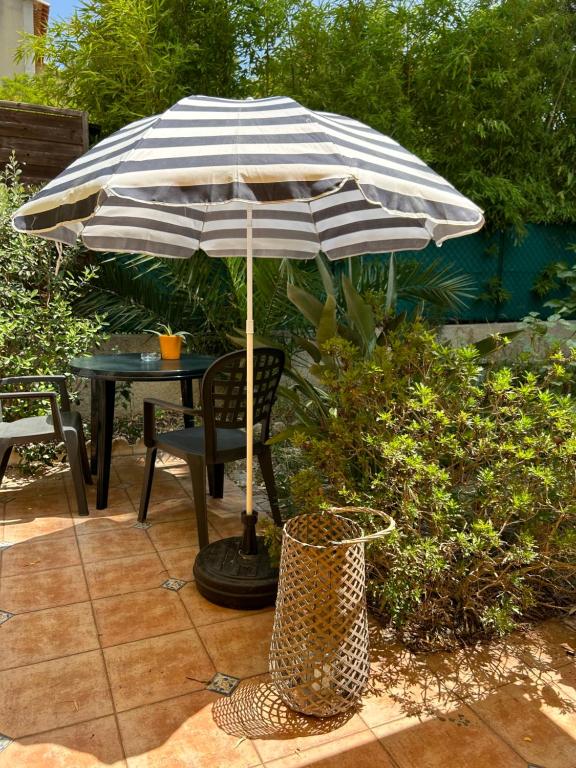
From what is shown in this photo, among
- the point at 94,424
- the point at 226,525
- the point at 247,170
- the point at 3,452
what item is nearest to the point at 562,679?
A: the point at 226,525

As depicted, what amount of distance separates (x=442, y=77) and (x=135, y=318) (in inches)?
126

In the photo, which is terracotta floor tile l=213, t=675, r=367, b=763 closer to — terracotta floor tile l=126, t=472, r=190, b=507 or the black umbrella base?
the black umbrella base

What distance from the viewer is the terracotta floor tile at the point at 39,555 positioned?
260 centimetres

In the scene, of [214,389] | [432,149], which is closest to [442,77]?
[432,149]

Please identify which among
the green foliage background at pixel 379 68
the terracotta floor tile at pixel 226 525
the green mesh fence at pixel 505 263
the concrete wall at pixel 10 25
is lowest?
the terracotta floor tile at pixel 226 525

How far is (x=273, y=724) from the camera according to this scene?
5.59 feet

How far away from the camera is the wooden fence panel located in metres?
4.21

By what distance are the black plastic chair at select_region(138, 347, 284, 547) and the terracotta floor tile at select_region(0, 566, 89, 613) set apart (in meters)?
0.54

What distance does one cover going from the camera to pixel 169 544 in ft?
9.31

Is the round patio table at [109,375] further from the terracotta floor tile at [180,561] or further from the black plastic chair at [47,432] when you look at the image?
the terracotta floor tile at [180,561]

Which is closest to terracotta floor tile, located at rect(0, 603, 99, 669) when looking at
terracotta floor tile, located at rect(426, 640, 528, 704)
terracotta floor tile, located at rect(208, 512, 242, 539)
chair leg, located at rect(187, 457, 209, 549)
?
chair leg, located at rect(187, 457, 209, 549)

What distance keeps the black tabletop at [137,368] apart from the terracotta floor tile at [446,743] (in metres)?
1.84

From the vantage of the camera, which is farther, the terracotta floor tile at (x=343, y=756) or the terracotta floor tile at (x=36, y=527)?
the terracotta floor tile at (x=36, y=527)

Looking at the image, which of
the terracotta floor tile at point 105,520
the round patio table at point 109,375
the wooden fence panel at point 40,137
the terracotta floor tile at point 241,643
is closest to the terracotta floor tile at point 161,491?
the terracotta floor tile at point 105,520
